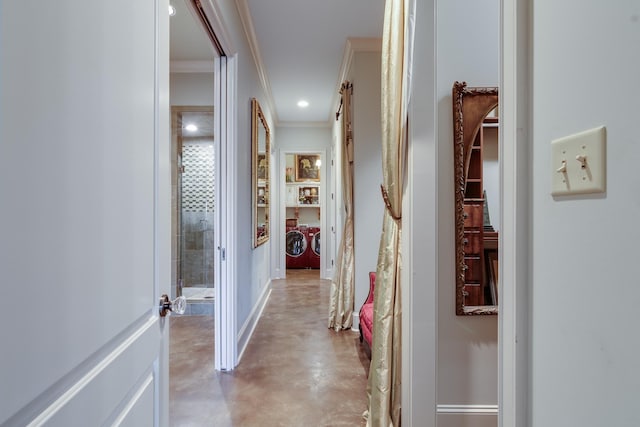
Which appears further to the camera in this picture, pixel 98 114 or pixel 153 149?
pixel 153 149

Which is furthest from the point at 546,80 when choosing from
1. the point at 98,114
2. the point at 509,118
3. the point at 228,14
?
the point at 228,14

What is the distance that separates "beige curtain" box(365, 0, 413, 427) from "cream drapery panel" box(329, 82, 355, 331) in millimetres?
1614

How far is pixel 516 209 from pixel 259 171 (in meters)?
3.29

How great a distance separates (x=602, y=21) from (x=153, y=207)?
1132 millimetres

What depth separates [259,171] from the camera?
3812mm

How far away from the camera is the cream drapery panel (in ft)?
11.2

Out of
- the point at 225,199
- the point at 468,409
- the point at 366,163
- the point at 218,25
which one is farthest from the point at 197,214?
the point at 468,409

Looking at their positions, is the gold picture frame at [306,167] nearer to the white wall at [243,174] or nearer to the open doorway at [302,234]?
the open doorway at [302,234]

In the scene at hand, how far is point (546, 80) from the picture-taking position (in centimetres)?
70

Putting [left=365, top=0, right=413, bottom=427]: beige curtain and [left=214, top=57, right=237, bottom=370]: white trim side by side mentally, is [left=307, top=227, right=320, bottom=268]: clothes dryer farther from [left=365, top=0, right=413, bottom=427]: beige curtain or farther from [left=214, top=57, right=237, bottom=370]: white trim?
[left=365, top=0, right=413, bottom=427]: beige curtain

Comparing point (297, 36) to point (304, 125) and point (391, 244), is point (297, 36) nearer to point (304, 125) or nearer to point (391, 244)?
point (391, 244)

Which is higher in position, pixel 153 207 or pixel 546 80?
pixel 546 80

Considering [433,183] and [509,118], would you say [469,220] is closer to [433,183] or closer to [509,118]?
[433,183]

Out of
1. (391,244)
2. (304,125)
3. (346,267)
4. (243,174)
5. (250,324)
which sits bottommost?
(250,324)
